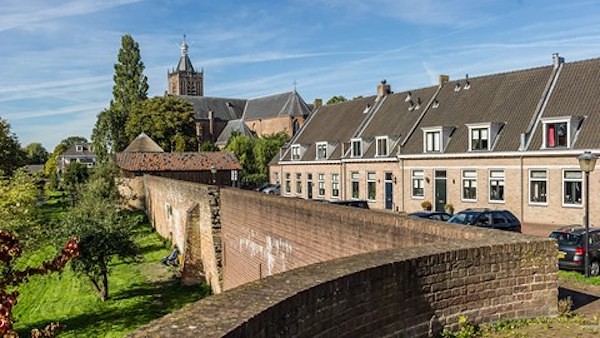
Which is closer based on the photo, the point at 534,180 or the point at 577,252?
the point at 577,252

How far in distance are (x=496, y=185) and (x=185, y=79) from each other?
308 feet

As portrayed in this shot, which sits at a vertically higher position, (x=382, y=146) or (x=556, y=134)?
(x=556, y=134)

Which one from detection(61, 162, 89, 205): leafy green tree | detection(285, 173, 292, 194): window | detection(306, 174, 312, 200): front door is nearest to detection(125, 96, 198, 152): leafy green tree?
detection(61, 162, 89, 205): leafy green tree

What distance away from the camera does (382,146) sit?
122 feet

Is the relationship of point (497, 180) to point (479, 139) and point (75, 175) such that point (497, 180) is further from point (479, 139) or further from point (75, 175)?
point (75, 175)

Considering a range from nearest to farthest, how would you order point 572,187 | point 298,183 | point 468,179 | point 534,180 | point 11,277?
point 11,277
point 572,187
point 534,180
point 468,179
point 298,183

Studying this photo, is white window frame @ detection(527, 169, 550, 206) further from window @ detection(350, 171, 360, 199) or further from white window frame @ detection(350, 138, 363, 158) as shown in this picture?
white window frame @ detection(350, 138, 363, 158)

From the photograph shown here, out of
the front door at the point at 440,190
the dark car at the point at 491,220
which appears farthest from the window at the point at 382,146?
the dark car at the point at 491,220

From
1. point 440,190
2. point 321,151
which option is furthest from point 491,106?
point 321,151

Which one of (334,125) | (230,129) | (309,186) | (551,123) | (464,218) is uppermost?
(230,129)

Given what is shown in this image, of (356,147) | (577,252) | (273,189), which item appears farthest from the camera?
(273,189)

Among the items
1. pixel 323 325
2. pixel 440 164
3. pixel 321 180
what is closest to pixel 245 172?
pixel 321 180

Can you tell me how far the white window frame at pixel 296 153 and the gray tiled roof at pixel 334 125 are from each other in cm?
55

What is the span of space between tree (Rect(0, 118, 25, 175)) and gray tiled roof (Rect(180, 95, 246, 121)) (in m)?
53.1
